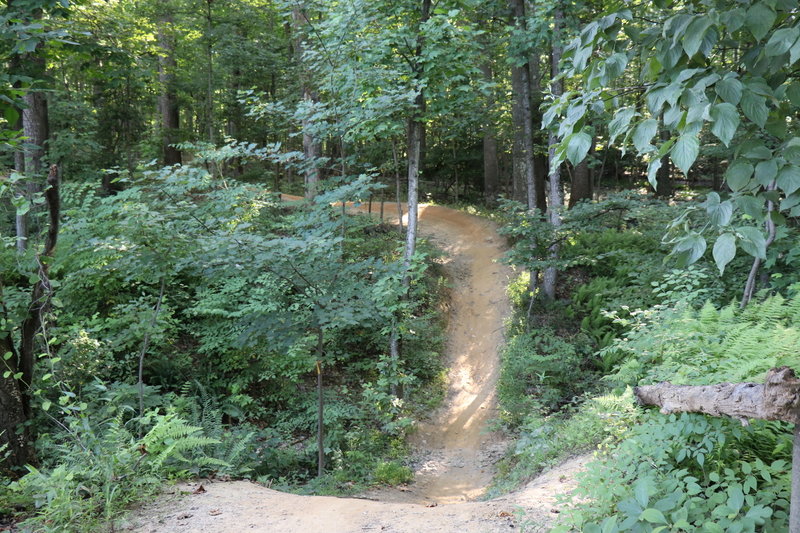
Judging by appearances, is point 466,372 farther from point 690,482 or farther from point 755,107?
point 755,107

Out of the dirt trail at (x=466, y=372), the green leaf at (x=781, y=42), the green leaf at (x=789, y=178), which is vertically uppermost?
the green leaf at (x=781, y=42)

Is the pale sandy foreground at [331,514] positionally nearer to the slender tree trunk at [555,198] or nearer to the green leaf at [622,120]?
the green leaf at [622,120]

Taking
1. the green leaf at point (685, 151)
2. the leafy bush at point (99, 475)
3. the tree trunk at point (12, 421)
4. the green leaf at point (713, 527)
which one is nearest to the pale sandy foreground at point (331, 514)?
the leafy bush at point (99, 475)

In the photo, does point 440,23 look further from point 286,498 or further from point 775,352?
point 286,498

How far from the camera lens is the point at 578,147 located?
1968mm

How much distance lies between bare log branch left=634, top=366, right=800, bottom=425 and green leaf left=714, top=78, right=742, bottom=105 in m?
1.46

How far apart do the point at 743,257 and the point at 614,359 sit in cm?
317

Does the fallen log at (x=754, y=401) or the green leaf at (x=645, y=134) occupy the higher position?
the green leaf at (x=645, y=134)

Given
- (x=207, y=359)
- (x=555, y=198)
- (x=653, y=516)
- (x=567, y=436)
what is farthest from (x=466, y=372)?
(x=653, y=516)

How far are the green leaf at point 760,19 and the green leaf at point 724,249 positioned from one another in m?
0.72

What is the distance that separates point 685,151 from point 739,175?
0.30 m

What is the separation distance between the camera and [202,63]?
60.7 ft

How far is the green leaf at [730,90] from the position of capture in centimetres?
173

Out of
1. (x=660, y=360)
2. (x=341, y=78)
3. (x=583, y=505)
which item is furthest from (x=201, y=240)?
(x=660, y=360)
